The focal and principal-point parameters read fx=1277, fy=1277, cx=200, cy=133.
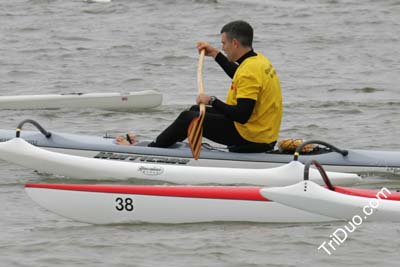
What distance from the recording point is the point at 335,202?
842cm

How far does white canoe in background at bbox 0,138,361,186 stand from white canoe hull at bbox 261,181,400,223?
114cm


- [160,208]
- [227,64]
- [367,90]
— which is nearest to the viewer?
[160,208]

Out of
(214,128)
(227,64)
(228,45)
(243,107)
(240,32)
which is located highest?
(240,32)

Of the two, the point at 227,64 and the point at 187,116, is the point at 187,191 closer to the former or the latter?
the point at 187,116

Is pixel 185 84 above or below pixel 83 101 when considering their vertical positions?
below

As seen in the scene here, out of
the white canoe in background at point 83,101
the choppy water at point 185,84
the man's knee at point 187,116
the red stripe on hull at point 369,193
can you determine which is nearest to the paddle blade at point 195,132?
the man's knee at point 187,116

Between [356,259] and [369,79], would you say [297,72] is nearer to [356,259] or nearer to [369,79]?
[369,79]

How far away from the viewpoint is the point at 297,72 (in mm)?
17438

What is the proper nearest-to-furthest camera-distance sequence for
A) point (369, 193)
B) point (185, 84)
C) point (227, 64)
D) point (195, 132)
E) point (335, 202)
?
point (335, 202) < point (369, 193) < point (195, 132) < point (227, 64) < point (185, 84)

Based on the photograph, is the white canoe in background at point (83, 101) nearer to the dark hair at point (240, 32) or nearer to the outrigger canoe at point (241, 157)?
the outrigger canoe at point (241, 157)

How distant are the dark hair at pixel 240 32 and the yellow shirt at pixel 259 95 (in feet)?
0.48

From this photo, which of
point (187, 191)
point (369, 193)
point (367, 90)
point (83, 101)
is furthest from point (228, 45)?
point (367, 90)

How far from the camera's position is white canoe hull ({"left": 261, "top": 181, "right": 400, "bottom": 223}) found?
27.5 ft

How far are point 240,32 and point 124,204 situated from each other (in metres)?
2.02
